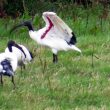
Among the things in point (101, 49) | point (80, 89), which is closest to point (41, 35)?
point (101, 49)

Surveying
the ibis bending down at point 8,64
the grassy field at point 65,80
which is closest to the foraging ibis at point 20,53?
the grassy field at point 65,80

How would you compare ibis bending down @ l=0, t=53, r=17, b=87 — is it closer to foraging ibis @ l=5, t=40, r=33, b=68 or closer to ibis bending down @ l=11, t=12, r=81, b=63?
foraging ibis @ l=5, t=40, r=33, b=68

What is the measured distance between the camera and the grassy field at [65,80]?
7527 millimetres

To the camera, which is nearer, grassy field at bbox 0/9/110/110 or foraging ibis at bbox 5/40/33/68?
grassy field at bbox 0/9/110/110

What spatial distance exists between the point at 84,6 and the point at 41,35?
19.7ft

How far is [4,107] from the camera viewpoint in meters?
7.32

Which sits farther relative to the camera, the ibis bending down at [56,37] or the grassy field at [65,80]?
the ibis bending down at [56,37]

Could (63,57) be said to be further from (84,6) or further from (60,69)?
(84,6)

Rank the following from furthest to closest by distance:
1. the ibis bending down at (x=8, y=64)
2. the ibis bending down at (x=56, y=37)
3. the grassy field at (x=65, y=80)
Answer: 1. the ibis bending down at (x=56, y=37)
2. the ibis bending down at (x=8, y=64)
3. the grassy field at (x=65, y=80)

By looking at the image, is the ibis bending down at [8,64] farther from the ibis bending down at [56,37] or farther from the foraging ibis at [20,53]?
the ibis bending down at [56,37]

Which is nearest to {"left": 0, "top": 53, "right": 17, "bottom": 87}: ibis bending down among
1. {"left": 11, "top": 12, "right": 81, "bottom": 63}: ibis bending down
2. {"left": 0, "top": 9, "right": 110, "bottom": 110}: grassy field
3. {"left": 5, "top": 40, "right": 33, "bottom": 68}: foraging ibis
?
{"left": 0, "top": 9, "right": 110, "bottom": 110}: grassy field

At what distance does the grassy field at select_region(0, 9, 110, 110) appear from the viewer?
753 centimetres

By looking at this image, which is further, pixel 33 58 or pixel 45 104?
pixel 33 58

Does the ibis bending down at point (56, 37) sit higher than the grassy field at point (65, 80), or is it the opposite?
the ibis bending down at point (56, 37)
